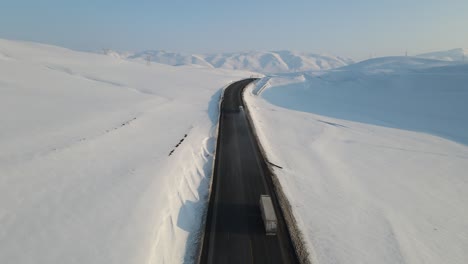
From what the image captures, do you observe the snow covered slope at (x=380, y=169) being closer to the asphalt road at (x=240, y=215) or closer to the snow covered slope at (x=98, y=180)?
the asphalt road at (x=240, y=215)

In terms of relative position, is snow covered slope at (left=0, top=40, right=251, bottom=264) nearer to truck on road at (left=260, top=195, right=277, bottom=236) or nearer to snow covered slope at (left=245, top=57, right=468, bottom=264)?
truck on road at (left=260, top=195, right=277, bottom=236)

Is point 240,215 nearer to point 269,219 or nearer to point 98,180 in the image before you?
point 269,219

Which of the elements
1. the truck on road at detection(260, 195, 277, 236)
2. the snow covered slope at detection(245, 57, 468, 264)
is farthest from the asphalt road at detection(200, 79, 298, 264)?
the snow covered slope at detection(245, 57, 468, 264)

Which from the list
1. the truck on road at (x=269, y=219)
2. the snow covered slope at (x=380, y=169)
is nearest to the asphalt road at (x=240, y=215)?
the truck on road at (x=269, y=219)

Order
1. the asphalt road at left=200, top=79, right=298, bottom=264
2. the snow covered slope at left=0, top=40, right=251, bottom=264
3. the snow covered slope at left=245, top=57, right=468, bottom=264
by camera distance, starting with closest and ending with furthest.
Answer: the snow covered slope at left=0, top=40, right=251, bottom=264 < the asphalt road at left=200, top=79, right=298, bottom=264 < the snow covered slope at left=245, top=57, right=468, bottom=264

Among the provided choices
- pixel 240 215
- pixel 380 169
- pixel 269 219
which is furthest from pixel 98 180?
pixel 380 169

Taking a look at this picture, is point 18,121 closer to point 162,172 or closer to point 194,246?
point 162,172
